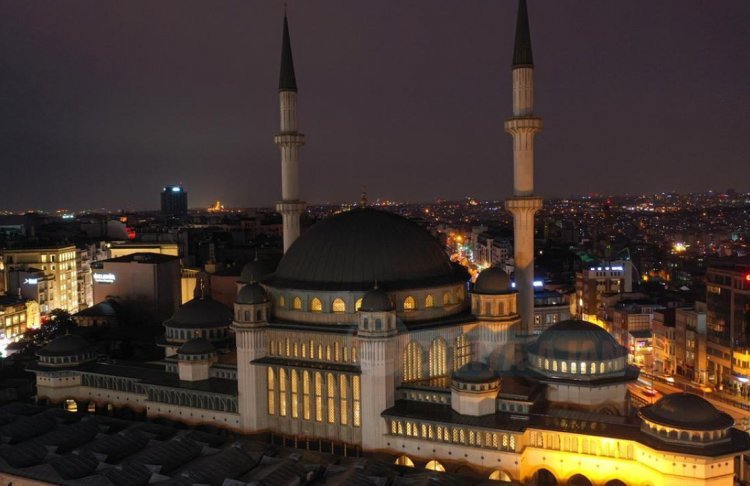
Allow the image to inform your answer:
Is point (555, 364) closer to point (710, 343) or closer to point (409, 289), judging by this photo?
point (409, 289)

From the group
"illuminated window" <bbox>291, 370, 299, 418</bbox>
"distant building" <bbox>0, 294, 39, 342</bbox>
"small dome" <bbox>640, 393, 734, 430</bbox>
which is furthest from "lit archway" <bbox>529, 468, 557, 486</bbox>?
"distant building" <bbox>0, 294, 39, 342</bbox>

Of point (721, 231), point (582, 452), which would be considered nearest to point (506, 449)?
point (582, 452)

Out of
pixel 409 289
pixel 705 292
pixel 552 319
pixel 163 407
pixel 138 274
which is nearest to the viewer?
pixel 409 289

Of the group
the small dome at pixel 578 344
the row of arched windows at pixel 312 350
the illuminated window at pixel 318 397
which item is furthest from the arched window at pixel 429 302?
the illuminated window at pixel 318 397

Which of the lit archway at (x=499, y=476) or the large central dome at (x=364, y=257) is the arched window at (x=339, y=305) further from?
the lit archway at (x=499, y=476)

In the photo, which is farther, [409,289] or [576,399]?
[409,289]

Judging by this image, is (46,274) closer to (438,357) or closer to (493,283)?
(438,357)
